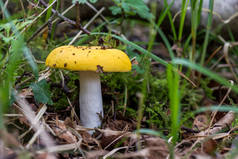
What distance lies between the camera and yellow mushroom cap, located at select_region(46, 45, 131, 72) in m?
1.66

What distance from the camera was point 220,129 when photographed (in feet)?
6.17

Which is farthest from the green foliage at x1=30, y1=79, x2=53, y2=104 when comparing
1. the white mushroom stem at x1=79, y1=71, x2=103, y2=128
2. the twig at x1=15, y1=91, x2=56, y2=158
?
the white mushroom stem at x1=79, y1=71, x2=103, y2=128

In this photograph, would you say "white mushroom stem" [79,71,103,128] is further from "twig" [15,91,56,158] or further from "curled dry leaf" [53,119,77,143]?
"twig" [15,91,56,158]

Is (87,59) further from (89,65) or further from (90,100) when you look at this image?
(90,100)

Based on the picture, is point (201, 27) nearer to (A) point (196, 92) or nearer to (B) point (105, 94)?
(A) point (196, 92)

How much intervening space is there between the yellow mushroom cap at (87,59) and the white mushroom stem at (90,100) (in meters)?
0.31

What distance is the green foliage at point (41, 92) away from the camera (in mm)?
1855

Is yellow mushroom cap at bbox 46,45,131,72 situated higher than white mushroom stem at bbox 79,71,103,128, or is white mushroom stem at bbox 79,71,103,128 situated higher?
yellow mushroom cap at bbox 46,45,131,72

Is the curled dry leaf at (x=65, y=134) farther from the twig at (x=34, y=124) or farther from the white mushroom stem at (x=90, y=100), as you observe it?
the white mushroom stem at (x=90, y=100)

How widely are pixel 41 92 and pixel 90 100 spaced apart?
15.6 inches

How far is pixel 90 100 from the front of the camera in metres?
2.06

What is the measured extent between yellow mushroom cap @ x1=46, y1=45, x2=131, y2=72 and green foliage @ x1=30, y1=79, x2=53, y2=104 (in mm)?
221

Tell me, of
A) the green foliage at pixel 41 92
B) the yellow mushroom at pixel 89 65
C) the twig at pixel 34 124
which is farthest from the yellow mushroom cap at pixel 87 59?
the twig at pixel 34 124

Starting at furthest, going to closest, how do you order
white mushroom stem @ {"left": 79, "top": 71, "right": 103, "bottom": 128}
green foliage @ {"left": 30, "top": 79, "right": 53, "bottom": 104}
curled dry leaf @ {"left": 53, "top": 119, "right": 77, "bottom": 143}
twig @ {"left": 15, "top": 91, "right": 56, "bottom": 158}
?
white mushroom stem @ {"left": 79, "top": 71, "right": 103, "bottom": 128}
green foliage @ {"left": 30, "top": 79, "right": 53, "bottom": 104}
curled dry leaf @ {"left": 53, "top": 119, "right": 77, "bottom": 143}
twig @ {"left": 15, "top": 91, "right": 56, "bottom": 158}
